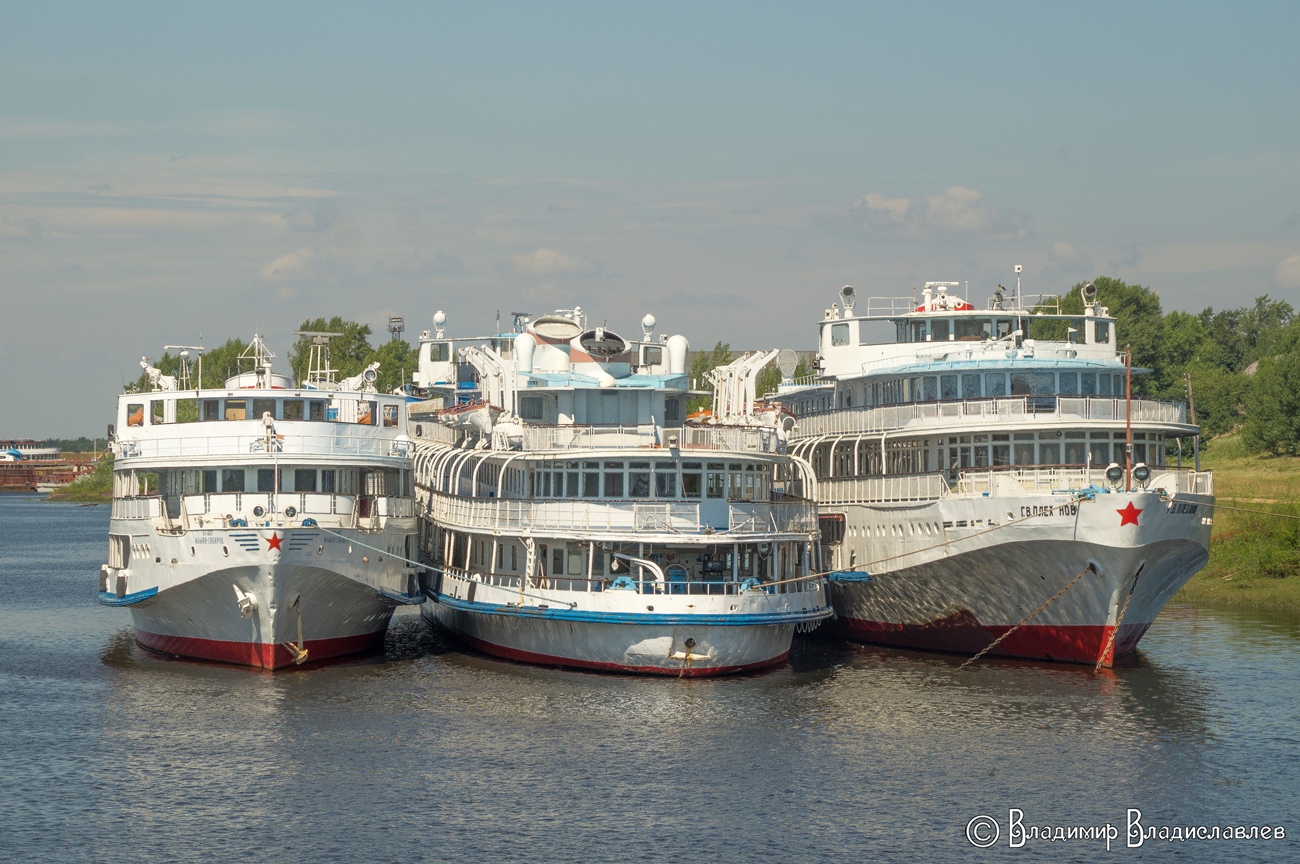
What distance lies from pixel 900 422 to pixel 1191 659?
12627 mm

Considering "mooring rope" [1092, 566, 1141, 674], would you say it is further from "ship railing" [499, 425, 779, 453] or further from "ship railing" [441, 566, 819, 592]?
"ship railing" [499, 425, 779, 453]

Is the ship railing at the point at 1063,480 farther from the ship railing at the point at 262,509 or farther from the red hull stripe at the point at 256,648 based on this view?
the red hull stripe at the point at 256,648

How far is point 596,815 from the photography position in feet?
108

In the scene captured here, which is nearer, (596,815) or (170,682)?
(596,815)

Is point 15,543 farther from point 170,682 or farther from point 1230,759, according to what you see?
point 1230,759

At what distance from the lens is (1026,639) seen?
51.6 meters

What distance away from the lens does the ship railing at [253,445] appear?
49906mm

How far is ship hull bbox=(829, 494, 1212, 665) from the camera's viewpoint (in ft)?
156

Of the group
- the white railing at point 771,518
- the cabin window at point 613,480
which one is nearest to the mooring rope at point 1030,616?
the white railing at point 771,518

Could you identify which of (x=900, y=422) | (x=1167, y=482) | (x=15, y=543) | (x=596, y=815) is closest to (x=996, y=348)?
(x=900, y=422)

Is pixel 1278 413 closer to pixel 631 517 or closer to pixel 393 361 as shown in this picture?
pixel 631 517

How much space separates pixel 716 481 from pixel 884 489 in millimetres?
7922

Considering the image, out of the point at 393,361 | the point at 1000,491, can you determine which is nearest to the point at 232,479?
the point at 1000,491

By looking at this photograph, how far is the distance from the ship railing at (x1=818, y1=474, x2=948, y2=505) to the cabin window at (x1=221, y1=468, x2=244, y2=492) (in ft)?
71.6
